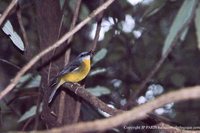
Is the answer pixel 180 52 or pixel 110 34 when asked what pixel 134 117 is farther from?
pixel 180 52

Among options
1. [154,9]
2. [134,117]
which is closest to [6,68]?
[154,9]

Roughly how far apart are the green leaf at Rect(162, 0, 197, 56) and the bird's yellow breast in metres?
1.69

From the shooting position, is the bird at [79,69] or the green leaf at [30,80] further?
the bird at [79,69]

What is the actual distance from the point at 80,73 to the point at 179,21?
1.84 m

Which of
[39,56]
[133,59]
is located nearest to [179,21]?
[39,56]

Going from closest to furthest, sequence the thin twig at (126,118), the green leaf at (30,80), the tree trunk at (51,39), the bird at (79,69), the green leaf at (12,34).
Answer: the thin twig at (126,118) → the green leaf at (12,34) → the tree trunk at (51,39) → the green leaf at (30,80) → the bird at (79,69)

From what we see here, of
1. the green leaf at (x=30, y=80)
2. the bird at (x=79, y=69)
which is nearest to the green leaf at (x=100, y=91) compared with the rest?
the green leaf at (x=30, y=80)

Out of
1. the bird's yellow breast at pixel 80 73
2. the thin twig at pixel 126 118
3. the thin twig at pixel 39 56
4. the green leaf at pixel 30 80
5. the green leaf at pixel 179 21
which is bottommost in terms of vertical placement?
the thin twig at pixel 126 118

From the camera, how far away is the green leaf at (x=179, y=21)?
0.93m

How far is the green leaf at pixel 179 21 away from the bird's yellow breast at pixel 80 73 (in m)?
1.69

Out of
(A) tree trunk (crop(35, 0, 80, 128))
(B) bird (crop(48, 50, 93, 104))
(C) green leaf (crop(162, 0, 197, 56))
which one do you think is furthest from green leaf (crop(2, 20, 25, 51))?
(B) bird (crop(48, 50, 93, 104))

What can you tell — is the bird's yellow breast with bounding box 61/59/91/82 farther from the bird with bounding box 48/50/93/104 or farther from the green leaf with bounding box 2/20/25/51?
the green leaf with bounding box 2/20/25/51

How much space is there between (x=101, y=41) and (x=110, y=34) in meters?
0.18

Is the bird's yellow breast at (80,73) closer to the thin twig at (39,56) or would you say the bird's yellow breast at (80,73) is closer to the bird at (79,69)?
the bird at (79,69)
